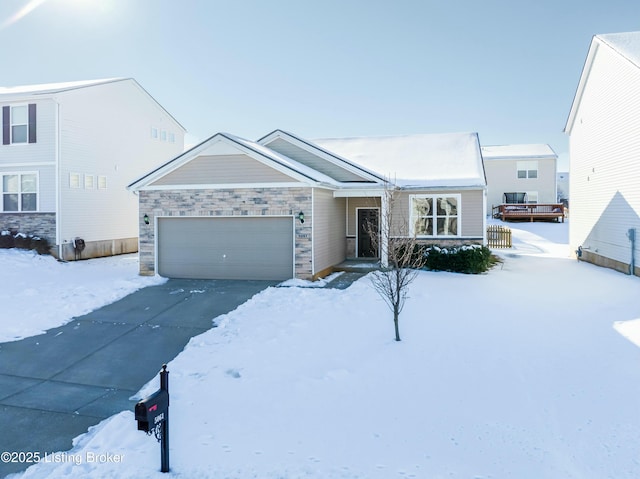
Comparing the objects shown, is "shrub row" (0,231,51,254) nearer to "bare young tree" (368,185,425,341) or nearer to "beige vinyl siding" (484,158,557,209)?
"bare young tree" (368,185,425,341)

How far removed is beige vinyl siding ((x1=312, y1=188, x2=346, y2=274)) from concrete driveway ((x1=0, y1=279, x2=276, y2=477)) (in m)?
3.00

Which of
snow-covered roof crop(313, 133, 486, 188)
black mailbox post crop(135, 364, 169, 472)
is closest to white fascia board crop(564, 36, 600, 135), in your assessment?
snow-covered roof crop(313, 133, 486, 188)

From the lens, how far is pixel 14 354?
27.8 feet

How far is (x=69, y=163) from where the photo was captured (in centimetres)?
1941

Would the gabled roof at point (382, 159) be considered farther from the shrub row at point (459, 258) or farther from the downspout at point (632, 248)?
the downspout at point (632, 248)

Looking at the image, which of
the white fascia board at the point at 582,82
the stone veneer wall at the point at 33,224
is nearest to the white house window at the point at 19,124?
the stone veneer wall at the point at 33,224

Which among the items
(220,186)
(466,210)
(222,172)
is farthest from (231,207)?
(466,210)

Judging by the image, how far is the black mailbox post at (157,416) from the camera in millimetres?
4215

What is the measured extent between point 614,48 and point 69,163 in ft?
68.4

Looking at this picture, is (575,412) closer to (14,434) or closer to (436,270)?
(14,434)

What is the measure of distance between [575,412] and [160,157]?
79.8 feet

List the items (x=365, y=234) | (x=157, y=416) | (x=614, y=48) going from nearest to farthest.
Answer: (x=157, y=416) < (x=614, y=48) < (x=365, y=234)

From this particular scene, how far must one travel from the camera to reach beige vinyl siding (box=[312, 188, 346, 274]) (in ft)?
47.5

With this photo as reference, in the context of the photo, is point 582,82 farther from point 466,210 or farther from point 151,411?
point 151,411
